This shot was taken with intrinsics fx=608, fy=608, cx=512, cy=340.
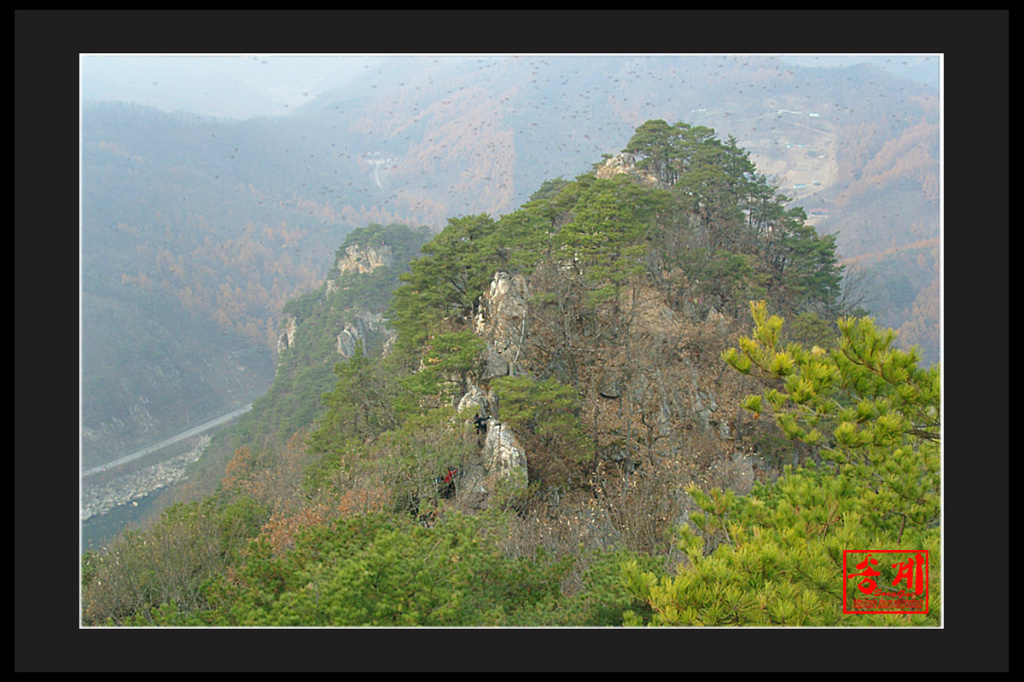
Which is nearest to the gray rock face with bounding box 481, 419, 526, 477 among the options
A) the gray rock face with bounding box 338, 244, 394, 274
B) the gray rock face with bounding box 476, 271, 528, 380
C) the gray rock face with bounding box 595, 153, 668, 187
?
the gray rock face with bounding box 476, 271, 528, 380

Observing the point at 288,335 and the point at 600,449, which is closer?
the point at 600,449

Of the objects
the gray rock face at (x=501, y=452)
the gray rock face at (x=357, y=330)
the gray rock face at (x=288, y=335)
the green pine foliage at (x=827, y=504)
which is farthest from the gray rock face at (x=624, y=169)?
the gray rock face at (x=288, y=335)

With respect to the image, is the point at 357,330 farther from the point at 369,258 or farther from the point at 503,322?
the point at 503,322

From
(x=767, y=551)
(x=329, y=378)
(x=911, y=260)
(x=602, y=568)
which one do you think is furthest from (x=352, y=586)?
(x=329, y=378)

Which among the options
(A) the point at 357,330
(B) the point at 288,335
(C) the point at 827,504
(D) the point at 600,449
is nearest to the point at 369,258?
(A) the point at 357,330

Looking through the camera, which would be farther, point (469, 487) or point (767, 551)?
point (469, 487)

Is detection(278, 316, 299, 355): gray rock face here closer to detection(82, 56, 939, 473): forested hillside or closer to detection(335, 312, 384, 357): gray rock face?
detection(82, 56, 939, 473): forested hillside

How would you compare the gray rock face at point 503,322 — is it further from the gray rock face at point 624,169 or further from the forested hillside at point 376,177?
the gray rock face at point 624,169

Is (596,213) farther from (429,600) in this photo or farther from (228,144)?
(228,144)
